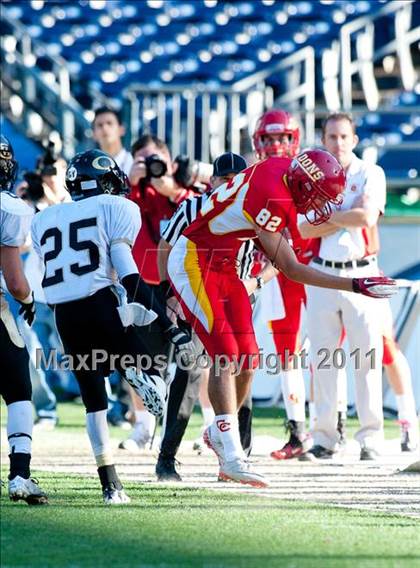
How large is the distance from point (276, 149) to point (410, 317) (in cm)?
304

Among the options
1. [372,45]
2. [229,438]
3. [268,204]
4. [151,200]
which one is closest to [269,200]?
[268,204]

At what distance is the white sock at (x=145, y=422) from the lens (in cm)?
904

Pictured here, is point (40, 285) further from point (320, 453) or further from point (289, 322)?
point (320, 453)

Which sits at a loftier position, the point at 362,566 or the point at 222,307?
the point at 222,307

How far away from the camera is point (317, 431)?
862cm

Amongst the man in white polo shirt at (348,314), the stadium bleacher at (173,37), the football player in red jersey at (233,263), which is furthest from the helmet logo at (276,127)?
the stadium bleacher at (173,37)

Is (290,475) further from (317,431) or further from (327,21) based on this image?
(327,21)

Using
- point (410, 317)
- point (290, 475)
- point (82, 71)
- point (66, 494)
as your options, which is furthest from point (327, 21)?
point (66, 494)

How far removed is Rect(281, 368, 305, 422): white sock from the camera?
343 inches

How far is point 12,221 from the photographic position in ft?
20.7

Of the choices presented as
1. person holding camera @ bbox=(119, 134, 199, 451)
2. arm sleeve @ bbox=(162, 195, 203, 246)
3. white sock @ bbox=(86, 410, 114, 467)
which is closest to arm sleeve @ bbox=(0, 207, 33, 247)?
white sock @ bbox=(86, 410, 114, 467)

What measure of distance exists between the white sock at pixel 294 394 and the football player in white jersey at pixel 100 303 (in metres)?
2.43

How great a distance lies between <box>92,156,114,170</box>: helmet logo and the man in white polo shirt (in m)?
2.23

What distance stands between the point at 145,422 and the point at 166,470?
1.66 m
